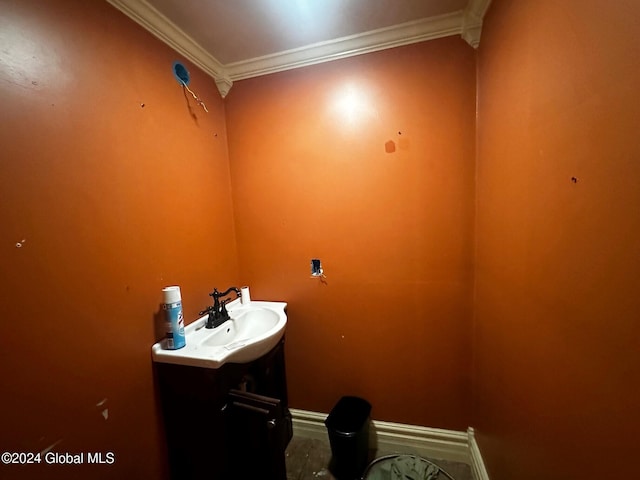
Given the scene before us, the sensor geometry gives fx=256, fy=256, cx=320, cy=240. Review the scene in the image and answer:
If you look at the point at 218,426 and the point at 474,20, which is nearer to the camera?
the point at 218,426

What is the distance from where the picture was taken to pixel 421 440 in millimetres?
1526

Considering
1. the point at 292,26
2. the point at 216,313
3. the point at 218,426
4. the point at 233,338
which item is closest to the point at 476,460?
the point at 218,426

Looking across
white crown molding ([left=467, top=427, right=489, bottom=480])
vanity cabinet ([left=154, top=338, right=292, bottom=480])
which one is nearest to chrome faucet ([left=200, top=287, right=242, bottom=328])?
vanity cabinet ([left=154, top=338, right=292, bottom=480])

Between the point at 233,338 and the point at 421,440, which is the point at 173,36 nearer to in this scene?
the point at 233,338

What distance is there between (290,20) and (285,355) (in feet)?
6.24

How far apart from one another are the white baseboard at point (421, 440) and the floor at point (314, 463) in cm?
4

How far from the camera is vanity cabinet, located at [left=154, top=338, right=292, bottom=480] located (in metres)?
1.04

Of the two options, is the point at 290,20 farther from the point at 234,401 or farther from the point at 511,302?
the point at 234,401

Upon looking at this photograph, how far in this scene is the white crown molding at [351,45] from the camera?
129 cm

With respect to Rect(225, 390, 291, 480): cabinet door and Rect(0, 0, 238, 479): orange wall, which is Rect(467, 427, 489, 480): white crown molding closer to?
Rect(225, 390, 291, 480): cabinet door

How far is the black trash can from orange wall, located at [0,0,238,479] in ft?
2.72

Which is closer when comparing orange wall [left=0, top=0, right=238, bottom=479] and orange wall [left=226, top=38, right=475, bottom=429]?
orange wall [left=0, top=0, right=238, bottom=479]

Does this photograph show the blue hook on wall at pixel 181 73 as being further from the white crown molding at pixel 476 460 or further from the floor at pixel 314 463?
the white crown molding at pixel 476 460

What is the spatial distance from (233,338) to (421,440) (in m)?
1.27
